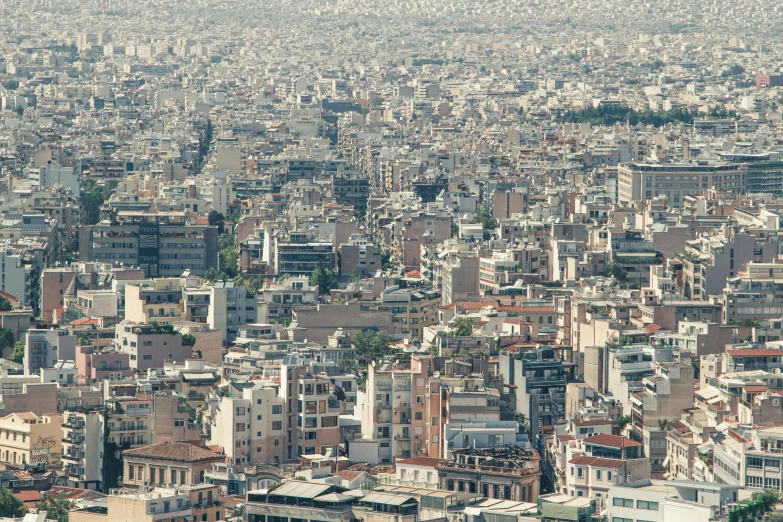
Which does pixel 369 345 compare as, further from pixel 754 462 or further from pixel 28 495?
pixel 754 462

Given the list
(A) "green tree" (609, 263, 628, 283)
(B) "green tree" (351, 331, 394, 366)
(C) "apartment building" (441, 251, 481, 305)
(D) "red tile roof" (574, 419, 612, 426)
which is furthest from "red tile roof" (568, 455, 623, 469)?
(A) "green tree" (609, 263, 628, 283)

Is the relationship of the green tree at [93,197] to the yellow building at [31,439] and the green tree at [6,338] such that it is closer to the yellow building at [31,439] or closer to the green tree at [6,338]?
the green tree at [6,338]

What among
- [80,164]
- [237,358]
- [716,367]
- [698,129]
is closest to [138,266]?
[237,358]

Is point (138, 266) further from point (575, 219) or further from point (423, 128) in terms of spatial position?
point (423, 128)

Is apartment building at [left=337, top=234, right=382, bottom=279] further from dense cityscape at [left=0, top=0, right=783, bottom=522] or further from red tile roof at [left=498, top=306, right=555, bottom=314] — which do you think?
red tile roof at [left=498, top=306, right=555, bottom=314]

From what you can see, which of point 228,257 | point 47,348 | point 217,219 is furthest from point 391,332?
point 217,219

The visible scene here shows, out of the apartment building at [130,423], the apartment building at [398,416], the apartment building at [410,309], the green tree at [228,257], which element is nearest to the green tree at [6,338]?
the apartment building at [410,309]
